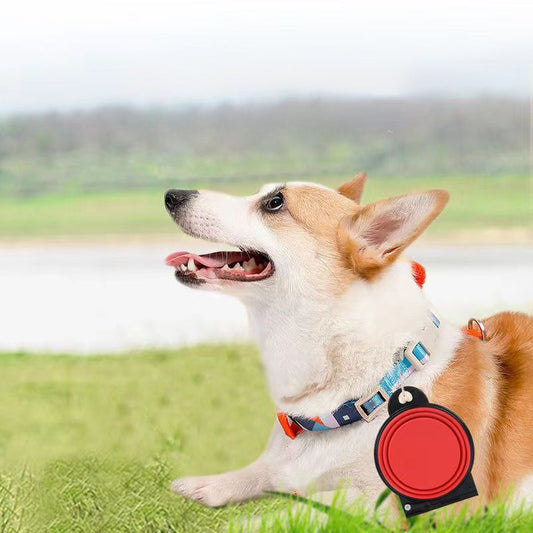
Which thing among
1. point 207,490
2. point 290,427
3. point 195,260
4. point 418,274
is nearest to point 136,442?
point 207,490

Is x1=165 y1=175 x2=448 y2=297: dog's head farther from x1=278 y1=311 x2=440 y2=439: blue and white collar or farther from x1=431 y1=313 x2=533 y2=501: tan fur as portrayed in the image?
x1=431 y1=313 x2=533 y2=501: tan fur

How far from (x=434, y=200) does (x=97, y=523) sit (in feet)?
4.20

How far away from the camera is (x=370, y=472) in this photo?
75.9 inches

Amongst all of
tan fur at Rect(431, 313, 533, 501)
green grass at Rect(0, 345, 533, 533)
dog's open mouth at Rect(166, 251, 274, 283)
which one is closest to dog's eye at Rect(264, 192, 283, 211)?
dog's open mouth at Rect(166, 251, 274, 283)

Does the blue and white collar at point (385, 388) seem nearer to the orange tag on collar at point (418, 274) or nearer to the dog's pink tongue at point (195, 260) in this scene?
the orange tag on collar at point (418, 274)

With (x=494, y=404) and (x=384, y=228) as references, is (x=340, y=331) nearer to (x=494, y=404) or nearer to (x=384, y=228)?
(x=384, y=228)

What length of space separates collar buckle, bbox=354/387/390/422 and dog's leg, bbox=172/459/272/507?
1.25ft

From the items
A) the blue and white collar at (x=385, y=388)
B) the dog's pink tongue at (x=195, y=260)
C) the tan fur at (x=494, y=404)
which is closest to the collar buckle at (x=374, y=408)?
the blue and white collar at (x=385, y=388)

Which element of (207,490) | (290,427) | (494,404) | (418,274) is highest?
(418,274)

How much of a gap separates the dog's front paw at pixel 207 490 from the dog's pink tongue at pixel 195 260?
63cm

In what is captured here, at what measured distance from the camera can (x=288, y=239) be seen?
206cm

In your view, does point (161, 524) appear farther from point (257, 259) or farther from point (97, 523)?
point (257, 259)

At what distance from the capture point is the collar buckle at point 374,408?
195cm

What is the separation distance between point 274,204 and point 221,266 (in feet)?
0.73
